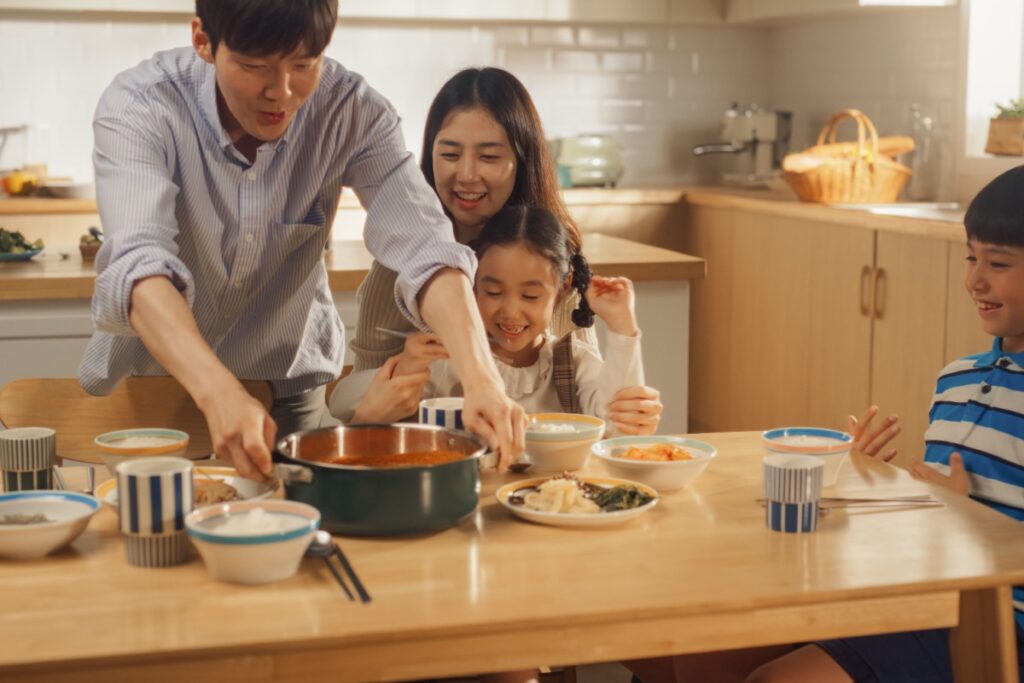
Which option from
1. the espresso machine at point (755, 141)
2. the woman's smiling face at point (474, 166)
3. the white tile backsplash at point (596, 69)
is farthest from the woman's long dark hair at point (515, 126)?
the espresso machine at point (755, 141)

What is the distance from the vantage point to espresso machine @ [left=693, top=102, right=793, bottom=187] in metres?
5.59

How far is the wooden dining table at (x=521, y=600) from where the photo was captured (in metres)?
1.22

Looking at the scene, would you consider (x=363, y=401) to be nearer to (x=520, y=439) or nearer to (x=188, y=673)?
(x=520, y=439)

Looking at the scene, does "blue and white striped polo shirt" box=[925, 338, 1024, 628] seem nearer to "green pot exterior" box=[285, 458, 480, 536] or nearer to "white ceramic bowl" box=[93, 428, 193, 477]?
"green pot exterior" box=[285, 458, 480, 536]

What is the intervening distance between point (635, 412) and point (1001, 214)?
2.24ft

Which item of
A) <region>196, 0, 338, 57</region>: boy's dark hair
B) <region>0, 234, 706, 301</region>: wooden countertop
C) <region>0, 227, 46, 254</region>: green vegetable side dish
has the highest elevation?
<region>196, 0, 338, 57</region>: boy's dark hair

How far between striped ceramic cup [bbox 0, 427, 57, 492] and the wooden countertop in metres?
1.51

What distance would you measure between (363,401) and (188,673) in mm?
918

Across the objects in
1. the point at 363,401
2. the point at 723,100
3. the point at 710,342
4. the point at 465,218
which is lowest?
the point at 710,342

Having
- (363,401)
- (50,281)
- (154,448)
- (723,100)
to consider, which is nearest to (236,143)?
(363,401)

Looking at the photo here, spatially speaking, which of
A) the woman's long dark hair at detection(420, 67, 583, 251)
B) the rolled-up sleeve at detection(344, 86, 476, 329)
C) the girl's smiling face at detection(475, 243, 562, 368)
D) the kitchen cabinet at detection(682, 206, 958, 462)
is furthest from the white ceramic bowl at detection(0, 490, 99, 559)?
the kitchen cabinet at detection(682, 206, 958, 462)

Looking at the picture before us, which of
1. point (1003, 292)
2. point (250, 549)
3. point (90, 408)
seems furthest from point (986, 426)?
point (90, 408)

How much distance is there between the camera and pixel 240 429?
146 cm

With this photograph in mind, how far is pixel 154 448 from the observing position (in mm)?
1643
